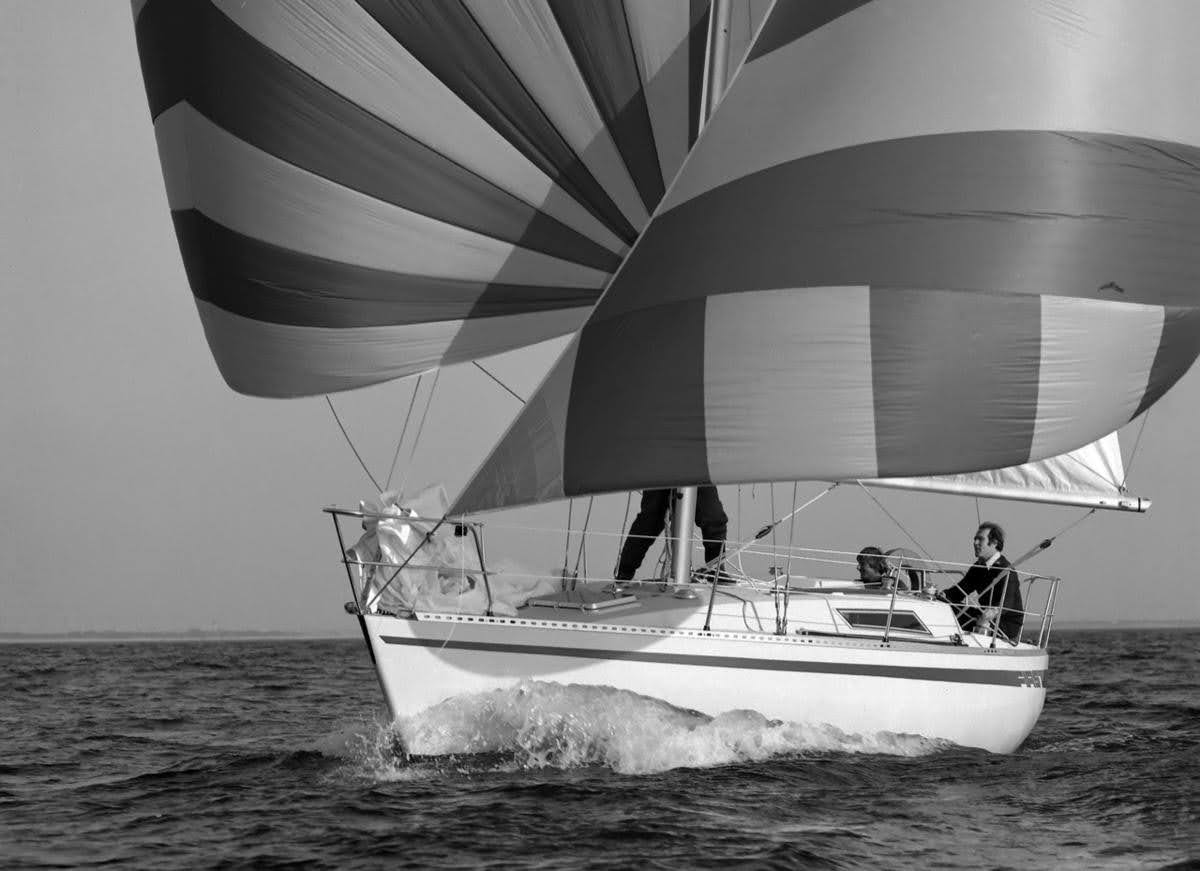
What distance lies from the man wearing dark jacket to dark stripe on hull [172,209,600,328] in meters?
4.27

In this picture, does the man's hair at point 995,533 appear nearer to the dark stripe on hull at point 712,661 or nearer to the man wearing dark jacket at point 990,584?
the man wearing dark jacket at point 990,584

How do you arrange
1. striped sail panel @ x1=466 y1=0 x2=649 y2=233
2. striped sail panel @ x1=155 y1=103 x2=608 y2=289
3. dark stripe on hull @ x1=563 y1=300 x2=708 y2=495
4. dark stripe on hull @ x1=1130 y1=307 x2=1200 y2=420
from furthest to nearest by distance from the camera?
striped sail panel @ x1=155 y1=103 x2=608 y2=289
striped sail panel @ x1=466 y1=0 x2=649 y2=233
dark stripe on hull @ x1=1130 y1=307 x2=1200 y2=420
dark stripe on hull @ x1=563 y1=300 x2=708 y2=495

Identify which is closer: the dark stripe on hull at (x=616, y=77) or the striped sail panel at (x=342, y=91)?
the dark stripe on hull at (x=616, y=77)

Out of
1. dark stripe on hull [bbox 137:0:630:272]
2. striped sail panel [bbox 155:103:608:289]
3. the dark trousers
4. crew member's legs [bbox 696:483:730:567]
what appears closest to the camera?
dark stripe on hull [bbox 137:0:630:272]

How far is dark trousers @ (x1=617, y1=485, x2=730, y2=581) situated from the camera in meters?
11.6

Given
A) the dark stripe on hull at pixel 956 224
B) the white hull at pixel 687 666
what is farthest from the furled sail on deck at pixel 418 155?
the white hull at pixel 687 666

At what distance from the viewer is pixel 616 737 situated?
30.2 feet

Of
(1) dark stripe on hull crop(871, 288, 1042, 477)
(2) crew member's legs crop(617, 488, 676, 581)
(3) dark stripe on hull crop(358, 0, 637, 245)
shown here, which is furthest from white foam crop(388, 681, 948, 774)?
(3) dark stripe on hull crop(358, 0, 637, 245)

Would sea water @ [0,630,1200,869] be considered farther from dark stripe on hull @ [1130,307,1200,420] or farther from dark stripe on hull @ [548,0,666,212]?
dark stripe on hull @ [548,0,666,212]

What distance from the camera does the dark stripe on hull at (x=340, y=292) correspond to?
1151 centimetres

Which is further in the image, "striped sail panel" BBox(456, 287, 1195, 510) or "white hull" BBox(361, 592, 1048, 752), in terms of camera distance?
"white hull" BBox(361, 592, 1048, 752)

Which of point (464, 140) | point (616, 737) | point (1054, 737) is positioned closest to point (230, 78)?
point (464, 140)

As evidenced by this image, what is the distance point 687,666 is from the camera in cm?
955

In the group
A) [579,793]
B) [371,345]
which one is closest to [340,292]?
[371,345]
